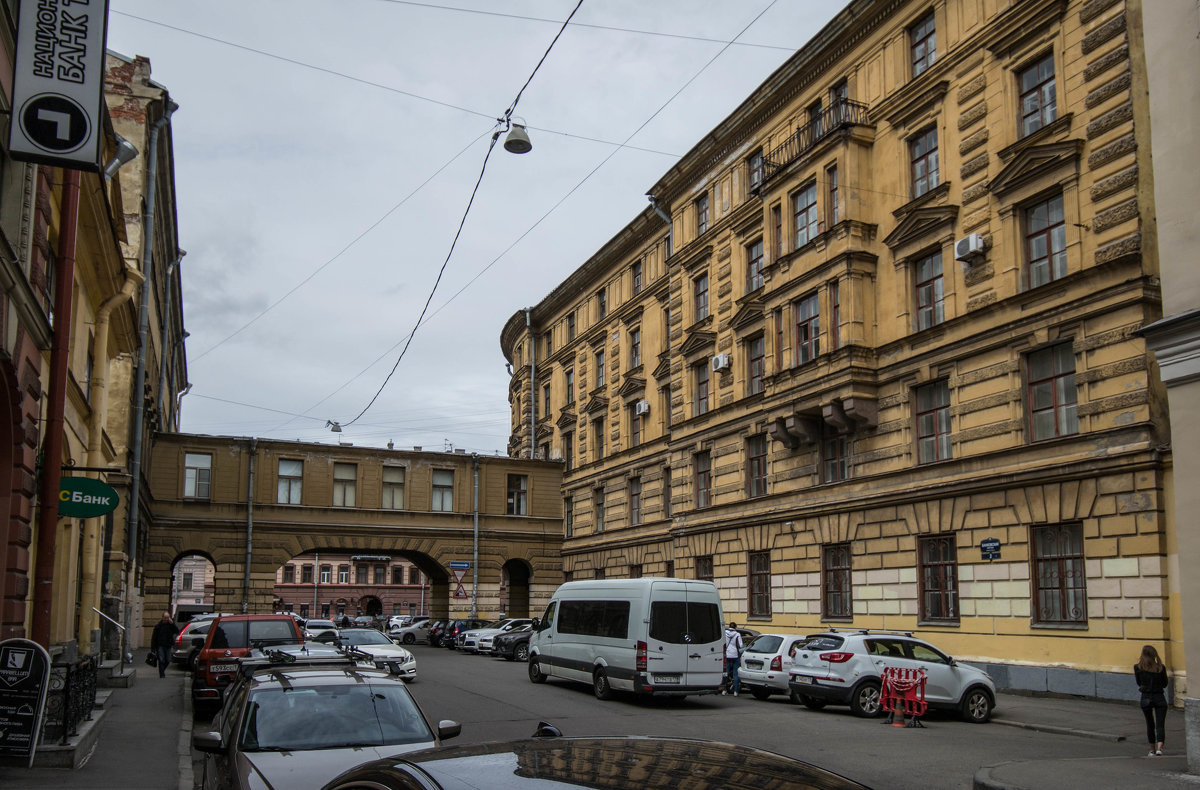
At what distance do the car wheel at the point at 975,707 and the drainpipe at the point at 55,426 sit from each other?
48.7ft

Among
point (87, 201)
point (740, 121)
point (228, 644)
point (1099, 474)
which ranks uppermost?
point (740, 121)

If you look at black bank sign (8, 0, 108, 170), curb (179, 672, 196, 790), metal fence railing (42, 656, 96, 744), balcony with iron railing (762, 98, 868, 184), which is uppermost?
balcony with iron railing (762, 98, 868, 184)

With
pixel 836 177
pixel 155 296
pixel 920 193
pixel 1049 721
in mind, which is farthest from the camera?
pixel 155 296

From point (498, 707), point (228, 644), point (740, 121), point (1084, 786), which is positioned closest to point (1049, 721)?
point (1084, 786)

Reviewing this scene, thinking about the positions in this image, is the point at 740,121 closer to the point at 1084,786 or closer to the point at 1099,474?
the point at 1099,474

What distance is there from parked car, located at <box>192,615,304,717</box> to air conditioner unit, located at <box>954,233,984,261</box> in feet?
54.9

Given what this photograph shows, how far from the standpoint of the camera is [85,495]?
14219mm

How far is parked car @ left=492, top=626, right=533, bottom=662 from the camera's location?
119 ft

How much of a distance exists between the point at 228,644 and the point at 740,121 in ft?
75.5

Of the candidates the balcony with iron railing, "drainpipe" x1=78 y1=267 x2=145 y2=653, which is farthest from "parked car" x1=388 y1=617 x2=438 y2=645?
the balcony with iron railing

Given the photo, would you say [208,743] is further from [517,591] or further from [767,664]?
[517,591]

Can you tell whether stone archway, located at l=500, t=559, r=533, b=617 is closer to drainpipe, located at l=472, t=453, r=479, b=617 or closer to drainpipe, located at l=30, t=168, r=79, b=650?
drainpipe, located at l=472, t=453, r=479, b=617

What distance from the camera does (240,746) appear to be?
788 centimetres

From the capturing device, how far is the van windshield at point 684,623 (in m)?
20.3
